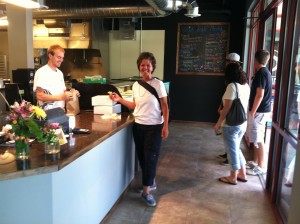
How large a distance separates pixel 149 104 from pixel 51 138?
1.20 m

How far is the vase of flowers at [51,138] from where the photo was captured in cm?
171

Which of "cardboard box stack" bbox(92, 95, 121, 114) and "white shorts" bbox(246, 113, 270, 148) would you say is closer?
"cardboard box stack" bbox(92, 95, 121, 114)

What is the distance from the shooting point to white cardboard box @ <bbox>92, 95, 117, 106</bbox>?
3.13 m

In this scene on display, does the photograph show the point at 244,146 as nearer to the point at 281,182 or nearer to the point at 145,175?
the point at 281,182

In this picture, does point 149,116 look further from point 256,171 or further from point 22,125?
point 256,171

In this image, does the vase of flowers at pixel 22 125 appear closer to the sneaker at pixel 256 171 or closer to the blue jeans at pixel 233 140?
the blue jeans at pixel 233 140

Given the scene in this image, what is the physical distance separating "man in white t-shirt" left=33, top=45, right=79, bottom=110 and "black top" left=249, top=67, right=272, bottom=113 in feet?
7.20

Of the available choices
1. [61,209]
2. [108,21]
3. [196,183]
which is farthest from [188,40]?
[61,209]

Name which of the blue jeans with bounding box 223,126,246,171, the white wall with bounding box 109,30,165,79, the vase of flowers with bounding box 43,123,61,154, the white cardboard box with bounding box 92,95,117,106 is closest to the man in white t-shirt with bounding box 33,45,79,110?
the white cardboard box with bounding box 92,95,117,106

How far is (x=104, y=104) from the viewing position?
10.3ft

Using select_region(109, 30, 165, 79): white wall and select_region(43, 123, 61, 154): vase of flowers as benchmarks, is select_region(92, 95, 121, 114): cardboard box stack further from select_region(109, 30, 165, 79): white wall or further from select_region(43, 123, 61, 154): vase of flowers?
select_region(109, 30, 165, 79): white wall

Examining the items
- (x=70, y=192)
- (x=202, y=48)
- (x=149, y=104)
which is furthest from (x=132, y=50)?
(x=70, y=192)

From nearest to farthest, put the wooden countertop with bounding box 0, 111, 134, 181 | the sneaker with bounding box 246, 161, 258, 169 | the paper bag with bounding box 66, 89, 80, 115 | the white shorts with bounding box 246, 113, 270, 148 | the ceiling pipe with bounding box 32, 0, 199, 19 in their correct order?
the wooden countertop with bounding box 0, 111, 134, 181 → the paper bag with bounding box 66, 89, 80, 115 → the white shorts with bounding box 246, 113, 270, 148 → the sneaker with bounding box 246, 161, 258, 169 → the ceiling pipe with bounding box 32, 0, 199, 19

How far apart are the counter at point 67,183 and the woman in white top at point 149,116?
24 centimetres
